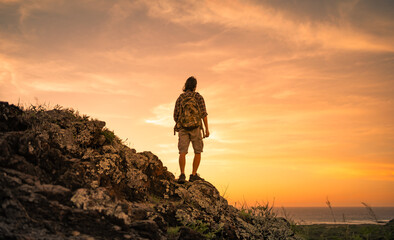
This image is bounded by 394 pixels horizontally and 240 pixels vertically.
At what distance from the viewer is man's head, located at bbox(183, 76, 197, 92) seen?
11.0 metres

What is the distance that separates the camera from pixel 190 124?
1019cm

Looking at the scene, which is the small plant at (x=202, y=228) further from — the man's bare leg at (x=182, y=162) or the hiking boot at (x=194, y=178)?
the man's bare leg at (x=182, y=162)

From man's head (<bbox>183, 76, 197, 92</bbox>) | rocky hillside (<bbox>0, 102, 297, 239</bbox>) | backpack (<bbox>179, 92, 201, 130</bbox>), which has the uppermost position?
man's head (<bbox>183, 76, 197, 92</bbox>)

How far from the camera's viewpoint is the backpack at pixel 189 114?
403 inches

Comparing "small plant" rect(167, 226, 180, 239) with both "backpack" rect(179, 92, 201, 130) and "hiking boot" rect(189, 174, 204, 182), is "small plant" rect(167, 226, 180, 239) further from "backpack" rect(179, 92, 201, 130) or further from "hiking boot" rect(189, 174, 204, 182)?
"backpack" rect(179, 92, 201, 130)

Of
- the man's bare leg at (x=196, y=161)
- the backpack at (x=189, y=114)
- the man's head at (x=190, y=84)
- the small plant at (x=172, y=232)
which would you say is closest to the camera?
the small plant at (x=172, y=232)

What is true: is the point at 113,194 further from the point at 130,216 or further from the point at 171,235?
the point at 171,235

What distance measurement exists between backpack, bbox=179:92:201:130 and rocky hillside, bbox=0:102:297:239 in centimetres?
162

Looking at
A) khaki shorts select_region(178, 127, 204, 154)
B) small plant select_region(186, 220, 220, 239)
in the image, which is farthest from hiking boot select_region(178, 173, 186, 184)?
small plant select_region(186, 220, 220, 239)

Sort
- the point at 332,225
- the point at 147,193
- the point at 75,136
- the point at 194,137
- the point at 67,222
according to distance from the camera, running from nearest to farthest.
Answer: the point at 67,222
the point at 75,136
the point at 147,193
the point at 194,137
the point at 332,225

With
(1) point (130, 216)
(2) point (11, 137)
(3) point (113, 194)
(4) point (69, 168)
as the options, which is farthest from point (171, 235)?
(2) point (11, 137)

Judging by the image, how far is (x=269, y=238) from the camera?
351 inches

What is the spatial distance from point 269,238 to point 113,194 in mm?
4942

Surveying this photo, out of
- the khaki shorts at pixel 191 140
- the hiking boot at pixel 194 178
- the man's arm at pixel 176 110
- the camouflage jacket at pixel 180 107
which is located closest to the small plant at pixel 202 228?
the hiking boot at pixel 194 178
